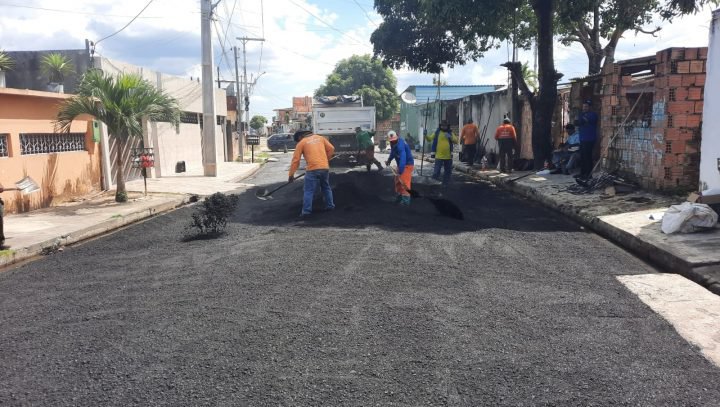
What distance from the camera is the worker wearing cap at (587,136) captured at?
13.2 m

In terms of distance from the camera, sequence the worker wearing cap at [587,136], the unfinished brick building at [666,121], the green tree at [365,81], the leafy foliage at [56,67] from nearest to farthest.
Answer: the unfinished brick building at [666,121]
the worker wearing cap at [587,136]
the leafy foliage at [56,67]
the green tree at [365,81]

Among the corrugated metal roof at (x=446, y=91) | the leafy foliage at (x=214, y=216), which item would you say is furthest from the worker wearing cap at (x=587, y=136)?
the corrugated metal roof at (x=446, y=91)

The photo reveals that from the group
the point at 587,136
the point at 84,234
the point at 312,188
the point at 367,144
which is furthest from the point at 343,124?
the point at 84,234

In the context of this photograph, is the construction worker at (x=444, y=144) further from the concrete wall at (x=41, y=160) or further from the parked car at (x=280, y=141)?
the parked car at (x=280, y=141)

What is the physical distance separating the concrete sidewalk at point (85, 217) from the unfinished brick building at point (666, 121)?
9.79m

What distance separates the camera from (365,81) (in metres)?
58.2

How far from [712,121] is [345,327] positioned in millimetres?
6656

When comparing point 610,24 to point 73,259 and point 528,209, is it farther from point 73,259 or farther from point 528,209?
point 73,259

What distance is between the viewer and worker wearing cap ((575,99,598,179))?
13.2 m

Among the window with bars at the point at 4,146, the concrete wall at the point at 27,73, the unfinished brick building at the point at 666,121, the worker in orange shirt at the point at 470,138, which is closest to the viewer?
the unfinished brick building at the point at 666,121

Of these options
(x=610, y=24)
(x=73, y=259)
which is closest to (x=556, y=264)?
(x=73, y=259)

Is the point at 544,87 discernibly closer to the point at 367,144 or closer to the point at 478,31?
the point at 478,31

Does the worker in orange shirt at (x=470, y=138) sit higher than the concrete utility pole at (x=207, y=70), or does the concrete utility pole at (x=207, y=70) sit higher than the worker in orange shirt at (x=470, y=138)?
the concrete utility pole at (x=207, y=70)

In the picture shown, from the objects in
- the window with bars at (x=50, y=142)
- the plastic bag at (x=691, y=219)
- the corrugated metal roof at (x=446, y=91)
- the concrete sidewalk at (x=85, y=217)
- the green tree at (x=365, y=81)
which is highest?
the green tree at (x=365, y=81)
